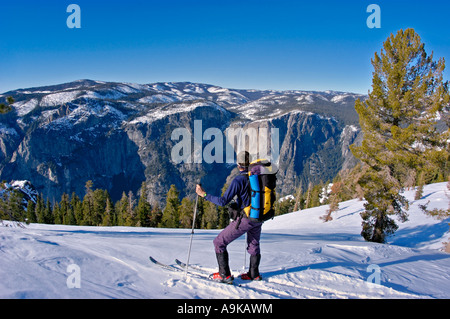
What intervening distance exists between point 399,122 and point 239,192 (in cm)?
1235

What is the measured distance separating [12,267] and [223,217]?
4650cm

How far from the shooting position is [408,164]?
41.6 ft

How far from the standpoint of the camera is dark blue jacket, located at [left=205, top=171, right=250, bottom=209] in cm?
483

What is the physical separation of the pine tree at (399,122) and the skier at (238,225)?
10.6 metres

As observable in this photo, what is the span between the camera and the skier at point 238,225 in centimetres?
485

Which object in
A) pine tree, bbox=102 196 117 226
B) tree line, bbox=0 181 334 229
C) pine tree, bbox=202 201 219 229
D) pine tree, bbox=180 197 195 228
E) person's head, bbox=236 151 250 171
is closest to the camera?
person's head, bbox=236 151 250 171

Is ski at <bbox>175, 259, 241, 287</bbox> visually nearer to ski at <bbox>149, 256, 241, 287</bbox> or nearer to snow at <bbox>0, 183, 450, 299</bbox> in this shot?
ski at <bbox>149, 256, 241, 287</bbox>

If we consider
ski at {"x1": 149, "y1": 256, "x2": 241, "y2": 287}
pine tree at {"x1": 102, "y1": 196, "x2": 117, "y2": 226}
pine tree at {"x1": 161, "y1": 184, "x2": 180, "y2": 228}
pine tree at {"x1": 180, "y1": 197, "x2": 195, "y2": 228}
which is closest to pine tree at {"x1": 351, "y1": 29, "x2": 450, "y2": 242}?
ski at {"x1": 149, "y1": 256, "x2": 241, "y2": 287}

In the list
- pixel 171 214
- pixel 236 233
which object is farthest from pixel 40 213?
pixel 236 233

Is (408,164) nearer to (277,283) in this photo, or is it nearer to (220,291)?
(277,283)

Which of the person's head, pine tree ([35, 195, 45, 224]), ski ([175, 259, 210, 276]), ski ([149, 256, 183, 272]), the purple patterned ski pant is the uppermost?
the person's head

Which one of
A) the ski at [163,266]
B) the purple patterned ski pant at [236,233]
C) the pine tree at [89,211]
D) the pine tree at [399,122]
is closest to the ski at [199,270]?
the ski at [163,266]

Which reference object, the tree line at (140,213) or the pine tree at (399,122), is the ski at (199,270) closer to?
the pine tree at (399,122)
